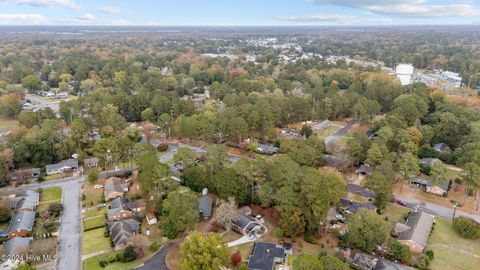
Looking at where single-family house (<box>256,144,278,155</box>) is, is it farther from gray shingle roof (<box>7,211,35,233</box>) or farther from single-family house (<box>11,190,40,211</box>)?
gray shingle roof (<box>7,211,35,233</box>)

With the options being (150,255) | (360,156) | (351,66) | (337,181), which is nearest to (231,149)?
(360,156)

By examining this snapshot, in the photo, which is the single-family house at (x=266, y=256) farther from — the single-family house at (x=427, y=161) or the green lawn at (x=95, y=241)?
the single-family house at (x=427, y=161)

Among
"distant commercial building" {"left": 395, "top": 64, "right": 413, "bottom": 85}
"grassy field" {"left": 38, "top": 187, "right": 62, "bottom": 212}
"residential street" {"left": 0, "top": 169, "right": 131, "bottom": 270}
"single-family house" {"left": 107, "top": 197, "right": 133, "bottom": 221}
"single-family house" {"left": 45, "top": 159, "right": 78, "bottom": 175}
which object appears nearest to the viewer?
"residential street" {"left": 0, "top": 169, "right": 131, "bottom": 270}

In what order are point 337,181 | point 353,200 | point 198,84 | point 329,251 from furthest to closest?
point 198,84
point 353,200
point 337,181
point 329,251

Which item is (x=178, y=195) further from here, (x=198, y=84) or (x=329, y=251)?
(x=198, y=84)

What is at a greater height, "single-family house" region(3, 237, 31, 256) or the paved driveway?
"single-family house" region(3, 237, 31, 256)

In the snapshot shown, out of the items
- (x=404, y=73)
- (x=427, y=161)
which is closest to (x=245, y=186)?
(x=427, y=161)

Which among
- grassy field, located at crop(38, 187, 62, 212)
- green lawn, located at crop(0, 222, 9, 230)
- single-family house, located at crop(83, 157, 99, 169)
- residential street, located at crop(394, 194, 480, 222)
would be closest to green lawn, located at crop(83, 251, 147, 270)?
green lawn, located at crop(0, 222, 9, 230)
